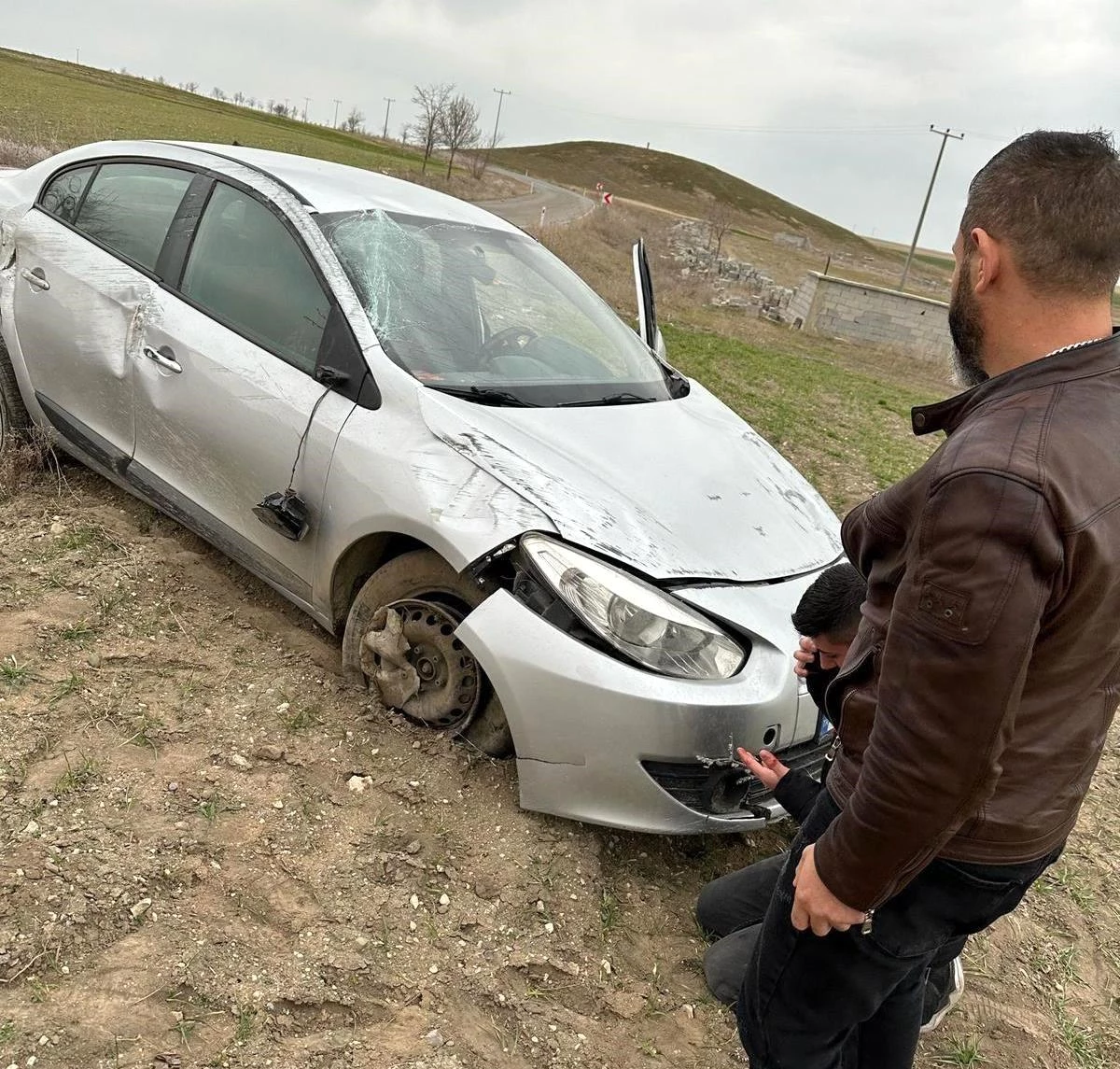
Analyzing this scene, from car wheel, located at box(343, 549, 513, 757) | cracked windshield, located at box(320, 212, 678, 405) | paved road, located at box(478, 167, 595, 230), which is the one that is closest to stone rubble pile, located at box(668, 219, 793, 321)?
paved road, located at box(478, 167, 595, 230)

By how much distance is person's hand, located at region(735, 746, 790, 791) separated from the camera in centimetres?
225

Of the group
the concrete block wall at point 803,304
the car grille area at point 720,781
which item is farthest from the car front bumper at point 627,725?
the concrete block wall at point 803,304

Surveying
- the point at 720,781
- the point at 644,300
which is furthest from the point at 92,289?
the point at 720,781

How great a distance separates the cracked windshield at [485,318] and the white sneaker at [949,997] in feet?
6.68

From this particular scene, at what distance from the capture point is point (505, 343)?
3387mm

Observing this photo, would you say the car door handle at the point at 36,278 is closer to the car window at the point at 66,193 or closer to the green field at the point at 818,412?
the car window at the point at 66,193

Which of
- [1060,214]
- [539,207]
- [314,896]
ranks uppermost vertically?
[539,207]

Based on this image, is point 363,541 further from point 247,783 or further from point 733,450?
point 733,450

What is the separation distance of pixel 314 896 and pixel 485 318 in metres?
2.03

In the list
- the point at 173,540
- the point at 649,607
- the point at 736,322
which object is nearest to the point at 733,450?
the point at 649,607

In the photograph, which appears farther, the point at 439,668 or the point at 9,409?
the point at 9,409

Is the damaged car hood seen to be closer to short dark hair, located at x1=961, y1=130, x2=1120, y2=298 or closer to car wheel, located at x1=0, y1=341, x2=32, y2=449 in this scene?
short dark hair, located at x1=961, y1=130, x2=1120, y2=298

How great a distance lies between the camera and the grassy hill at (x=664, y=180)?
98562 millimetres

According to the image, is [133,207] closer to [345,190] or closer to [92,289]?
[92,289]
